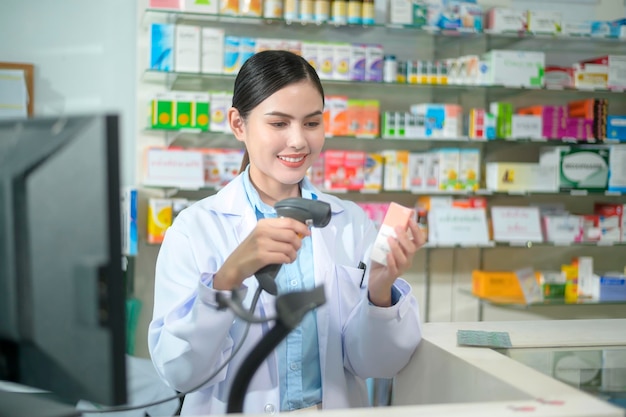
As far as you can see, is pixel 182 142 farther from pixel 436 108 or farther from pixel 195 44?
pixel 436 108

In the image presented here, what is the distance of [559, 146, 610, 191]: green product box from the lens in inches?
178

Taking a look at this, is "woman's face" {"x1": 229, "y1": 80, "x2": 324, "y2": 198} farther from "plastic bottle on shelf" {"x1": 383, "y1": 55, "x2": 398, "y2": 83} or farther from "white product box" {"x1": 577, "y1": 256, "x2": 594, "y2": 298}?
"white product box" {"x1": 577, "y1": 256, "x2": 594, "y2": 298}

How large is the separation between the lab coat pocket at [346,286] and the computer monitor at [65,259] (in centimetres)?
98

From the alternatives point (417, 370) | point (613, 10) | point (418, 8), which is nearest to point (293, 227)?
point (417, 370)

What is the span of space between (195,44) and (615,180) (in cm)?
287

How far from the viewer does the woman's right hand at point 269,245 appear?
125 cm

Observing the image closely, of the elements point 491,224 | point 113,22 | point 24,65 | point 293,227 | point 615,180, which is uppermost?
point 113,22

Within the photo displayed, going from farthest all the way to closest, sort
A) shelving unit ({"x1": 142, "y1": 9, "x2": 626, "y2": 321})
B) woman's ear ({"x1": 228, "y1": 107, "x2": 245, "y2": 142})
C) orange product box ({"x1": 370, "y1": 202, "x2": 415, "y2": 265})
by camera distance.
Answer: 1. shelving unit ({"x1": 142, "y1": 9, "x2": 626, "y2": 321})
2. woman's ear ({"x1": 228, "y1": 107, "x2": 245, "y2": 142})
3. orange product box ({"x1": 370, "y1": 202, "x2": 415, "y2": 265})

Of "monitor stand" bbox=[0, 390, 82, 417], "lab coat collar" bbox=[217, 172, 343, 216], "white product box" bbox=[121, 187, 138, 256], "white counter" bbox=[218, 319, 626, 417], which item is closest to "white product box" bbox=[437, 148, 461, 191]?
"white product box" bbox=[121, 187, 138, 256]

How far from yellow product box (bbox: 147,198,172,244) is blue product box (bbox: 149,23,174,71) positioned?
2.60ft

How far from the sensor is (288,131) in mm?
1713

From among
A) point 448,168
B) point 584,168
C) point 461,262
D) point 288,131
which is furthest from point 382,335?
point 584,168

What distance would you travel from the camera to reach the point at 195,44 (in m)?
4.11

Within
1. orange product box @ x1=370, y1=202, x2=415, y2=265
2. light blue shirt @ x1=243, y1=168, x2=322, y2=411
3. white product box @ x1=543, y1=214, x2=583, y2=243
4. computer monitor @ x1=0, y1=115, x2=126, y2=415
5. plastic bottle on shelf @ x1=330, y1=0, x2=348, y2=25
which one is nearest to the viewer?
computer monitor @ x1=0, y1=115, x2=126, y2=415
